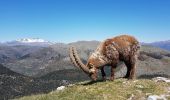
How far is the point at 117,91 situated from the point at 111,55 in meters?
4.70

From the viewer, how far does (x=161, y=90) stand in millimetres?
31609

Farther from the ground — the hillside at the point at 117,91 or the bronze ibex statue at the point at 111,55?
the bronze ibex statue at the point at 111,55

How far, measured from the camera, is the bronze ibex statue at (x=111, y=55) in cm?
3444

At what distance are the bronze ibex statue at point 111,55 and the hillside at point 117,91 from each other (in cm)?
168

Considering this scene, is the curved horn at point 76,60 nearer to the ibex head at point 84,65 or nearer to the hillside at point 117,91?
the ibex head at point 84,65

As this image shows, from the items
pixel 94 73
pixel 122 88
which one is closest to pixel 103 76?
pixel 94 73

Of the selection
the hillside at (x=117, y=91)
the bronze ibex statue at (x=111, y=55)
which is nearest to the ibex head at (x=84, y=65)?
the bronze ibex statue at (x=111, y=55)

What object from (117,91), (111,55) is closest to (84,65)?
(111,55)

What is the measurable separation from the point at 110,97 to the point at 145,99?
3025 mm

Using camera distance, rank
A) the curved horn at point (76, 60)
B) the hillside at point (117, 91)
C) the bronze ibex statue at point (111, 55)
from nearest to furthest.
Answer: the hillside at point (117, 91) → the curved horn at point (76, 60) → the bronze ibex statue at point (111, 55)

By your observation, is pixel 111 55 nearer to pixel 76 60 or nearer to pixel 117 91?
pixel 76 60

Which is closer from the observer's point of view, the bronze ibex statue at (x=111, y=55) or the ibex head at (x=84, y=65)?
the ibex head at (x=84, y=65)

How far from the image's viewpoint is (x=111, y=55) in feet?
115

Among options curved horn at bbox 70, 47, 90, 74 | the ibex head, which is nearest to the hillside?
the ibex head
